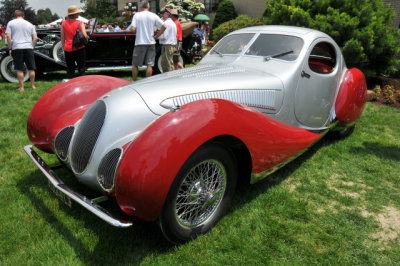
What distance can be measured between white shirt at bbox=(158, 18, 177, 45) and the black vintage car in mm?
1706

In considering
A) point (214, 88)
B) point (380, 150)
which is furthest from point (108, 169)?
point (380, 150)

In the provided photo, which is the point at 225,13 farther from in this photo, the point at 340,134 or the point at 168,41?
the point at 340,134

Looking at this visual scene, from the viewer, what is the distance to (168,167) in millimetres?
1808

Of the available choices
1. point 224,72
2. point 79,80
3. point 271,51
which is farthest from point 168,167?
point 271,51

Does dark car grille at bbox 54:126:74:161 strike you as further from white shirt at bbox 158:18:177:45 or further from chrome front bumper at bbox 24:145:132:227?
white shirt at bbox 158:18:177:45

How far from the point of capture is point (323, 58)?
14.2 feet

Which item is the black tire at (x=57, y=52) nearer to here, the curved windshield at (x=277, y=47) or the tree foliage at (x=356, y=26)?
the tree foliage at (x=356, y=26)

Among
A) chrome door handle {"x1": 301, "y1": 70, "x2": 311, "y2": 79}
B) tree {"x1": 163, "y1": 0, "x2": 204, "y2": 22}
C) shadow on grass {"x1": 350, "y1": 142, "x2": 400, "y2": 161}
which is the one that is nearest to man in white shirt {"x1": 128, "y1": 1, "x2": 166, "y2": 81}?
chrome door handle {"x1": 301, "y1": 70, "x2": 311, "y2": 79}

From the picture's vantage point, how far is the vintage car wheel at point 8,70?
7.42 metres

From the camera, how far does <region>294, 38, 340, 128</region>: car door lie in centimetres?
328

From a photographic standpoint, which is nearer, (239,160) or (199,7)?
(239,160)

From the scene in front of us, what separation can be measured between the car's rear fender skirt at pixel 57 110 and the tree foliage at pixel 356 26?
6.03 m

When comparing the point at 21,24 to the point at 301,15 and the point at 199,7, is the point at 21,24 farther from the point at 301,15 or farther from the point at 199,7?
the point at 199,7

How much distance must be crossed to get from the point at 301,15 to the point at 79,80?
604 cm
